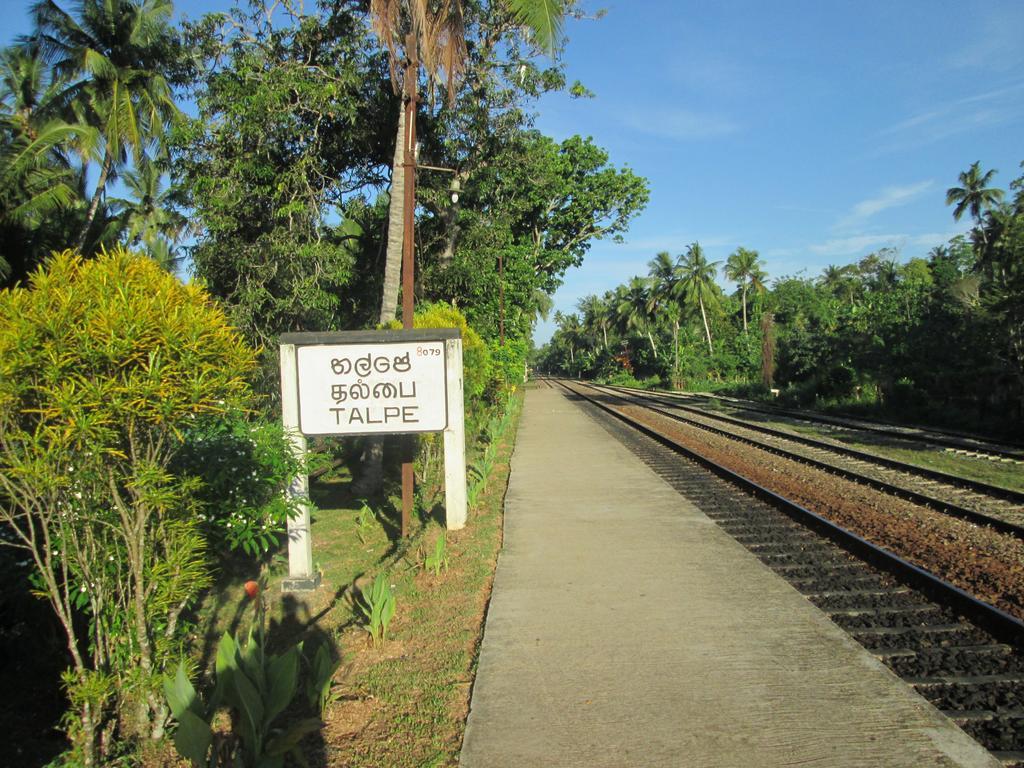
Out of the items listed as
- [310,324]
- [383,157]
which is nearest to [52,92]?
[383,157]

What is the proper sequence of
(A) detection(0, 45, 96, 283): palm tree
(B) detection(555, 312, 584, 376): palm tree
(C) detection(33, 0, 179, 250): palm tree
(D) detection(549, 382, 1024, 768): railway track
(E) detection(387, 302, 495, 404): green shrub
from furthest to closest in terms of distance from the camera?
(B) detection(555, 312, 584, 376): palm tree < (C) detection(33, 0, 179, 250): palm tree < (A) detection(0, 45, 96, 283): palm tree < (E) detection(387, 302, 495, 404): green shrub < (D) detection(549, 382, 1024, 768): railway track

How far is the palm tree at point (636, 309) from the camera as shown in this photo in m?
79.2

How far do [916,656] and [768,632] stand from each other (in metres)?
0.89

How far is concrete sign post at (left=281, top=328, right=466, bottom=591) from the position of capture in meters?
6.84

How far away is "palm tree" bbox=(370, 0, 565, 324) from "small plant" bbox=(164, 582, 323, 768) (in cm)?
693

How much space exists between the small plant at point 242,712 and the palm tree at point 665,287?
66.3 m

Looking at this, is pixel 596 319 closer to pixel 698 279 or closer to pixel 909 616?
pixel 698 279

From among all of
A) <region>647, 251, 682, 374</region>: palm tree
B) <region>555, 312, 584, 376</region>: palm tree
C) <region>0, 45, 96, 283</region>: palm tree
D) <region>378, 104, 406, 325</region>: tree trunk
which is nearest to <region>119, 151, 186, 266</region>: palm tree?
<region>0, 45, 96, 283</region>: palm tree

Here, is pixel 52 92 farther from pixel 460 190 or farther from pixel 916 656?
pixel 916 656

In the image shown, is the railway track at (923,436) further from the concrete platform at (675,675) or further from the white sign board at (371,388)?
the white sign board at (371,388)

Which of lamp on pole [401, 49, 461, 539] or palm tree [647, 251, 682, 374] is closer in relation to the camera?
lamp on pole [401, 49, 461, 539]

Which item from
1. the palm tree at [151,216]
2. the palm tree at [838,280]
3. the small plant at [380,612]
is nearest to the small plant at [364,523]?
the small plant at [380,612]

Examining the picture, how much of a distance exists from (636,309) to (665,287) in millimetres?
9319

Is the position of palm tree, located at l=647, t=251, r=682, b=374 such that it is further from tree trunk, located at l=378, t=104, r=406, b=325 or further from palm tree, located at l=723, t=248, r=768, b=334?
tree trunk, located at l=378, t=104, r=406, b=325
